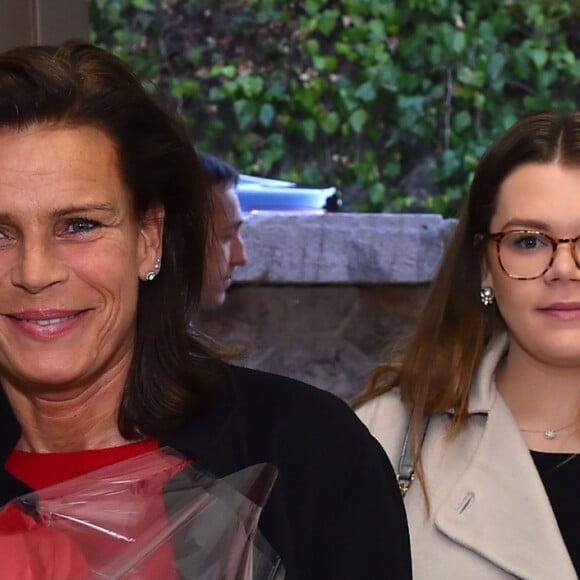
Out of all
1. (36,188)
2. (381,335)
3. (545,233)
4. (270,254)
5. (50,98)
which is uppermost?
(50,98)

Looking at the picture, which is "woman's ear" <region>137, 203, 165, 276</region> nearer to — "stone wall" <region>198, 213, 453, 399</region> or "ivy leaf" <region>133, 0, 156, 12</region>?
"stone wall" <region>198, 213, 453, 399</region>

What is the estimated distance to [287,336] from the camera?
4422 mm

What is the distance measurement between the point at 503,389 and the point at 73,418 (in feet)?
2.79

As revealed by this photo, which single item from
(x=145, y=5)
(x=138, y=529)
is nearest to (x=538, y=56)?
(x=145, y=5)

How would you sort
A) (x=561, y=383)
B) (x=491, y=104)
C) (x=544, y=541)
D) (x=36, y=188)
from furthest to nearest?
(x=491, y=104), (x=561, y=383), (x=544, y=541), (x=36, y=188)

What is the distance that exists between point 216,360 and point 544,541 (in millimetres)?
614

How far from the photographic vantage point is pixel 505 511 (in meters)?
2.00

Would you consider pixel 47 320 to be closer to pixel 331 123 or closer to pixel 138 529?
pixel 138 529

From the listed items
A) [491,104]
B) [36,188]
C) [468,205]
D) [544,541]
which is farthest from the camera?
[491,104]

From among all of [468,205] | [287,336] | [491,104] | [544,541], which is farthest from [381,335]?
[544,541]

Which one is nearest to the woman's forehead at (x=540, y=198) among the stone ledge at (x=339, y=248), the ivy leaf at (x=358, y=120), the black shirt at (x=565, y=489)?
the black shirt at (x=565, y=489)

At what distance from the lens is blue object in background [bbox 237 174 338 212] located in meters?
4.90

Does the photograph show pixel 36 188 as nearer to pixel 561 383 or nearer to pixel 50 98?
pixel 50 98

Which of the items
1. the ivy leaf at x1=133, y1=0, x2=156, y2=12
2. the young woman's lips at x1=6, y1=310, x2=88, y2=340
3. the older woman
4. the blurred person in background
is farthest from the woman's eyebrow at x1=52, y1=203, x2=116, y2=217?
the ivy leaf at x1=133, y1=0, x2=156, y2=12
